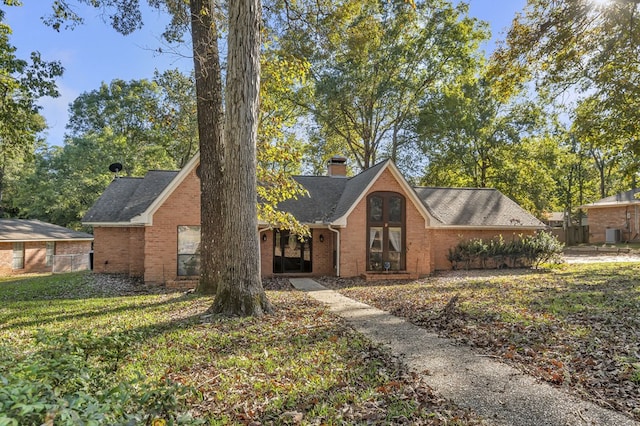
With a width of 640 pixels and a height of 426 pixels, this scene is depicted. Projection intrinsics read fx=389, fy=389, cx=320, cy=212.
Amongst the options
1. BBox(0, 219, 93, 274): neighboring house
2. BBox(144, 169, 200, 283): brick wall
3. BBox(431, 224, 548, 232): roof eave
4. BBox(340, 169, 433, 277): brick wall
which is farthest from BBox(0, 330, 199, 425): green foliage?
BBox(0, 219, 93, 274): neighboring house

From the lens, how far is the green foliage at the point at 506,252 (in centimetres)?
1839

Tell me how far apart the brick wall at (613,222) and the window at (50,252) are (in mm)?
41924

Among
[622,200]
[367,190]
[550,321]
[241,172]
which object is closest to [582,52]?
[367,190]

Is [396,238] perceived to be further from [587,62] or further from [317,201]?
[587,62]

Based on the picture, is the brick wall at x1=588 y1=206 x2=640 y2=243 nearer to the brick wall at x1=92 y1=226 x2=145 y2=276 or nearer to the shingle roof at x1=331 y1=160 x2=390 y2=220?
the shingle roof at x1=331 y1=160 x2=390 y2=220

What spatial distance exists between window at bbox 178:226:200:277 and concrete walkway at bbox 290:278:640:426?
966 centimetres

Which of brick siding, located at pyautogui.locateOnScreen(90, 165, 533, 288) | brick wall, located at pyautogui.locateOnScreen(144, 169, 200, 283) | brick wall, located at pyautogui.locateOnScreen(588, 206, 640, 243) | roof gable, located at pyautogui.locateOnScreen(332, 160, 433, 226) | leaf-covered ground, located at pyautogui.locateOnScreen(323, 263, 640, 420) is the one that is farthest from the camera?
brick wall, located at pyautogui.locateOnScreen(588, 206, 640, 243)

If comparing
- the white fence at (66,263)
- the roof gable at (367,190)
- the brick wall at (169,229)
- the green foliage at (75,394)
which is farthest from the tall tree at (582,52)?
the white fence at (66,263)

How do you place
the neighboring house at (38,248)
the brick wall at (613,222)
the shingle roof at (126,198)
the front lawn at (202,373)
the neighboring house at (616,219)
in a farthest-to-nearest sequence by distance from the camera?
the brick wall at (613,222), the neighboring house at (616,219), the neighboring house at (38,248), the shingle roof at (126,198), the front lawn at (202,373)

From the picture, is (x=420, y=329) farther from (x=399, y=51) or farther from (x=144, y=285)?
(x=399, y=51)

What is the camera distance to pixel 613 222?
3195 centimetres

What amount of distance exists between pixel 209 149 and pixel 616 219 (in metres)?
34.4

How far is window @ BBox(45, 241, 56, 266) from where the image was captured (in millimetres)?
25516

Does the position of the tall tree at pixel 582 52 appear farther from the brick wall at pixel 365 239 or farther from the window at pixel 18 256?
the window at pixel 18 256
